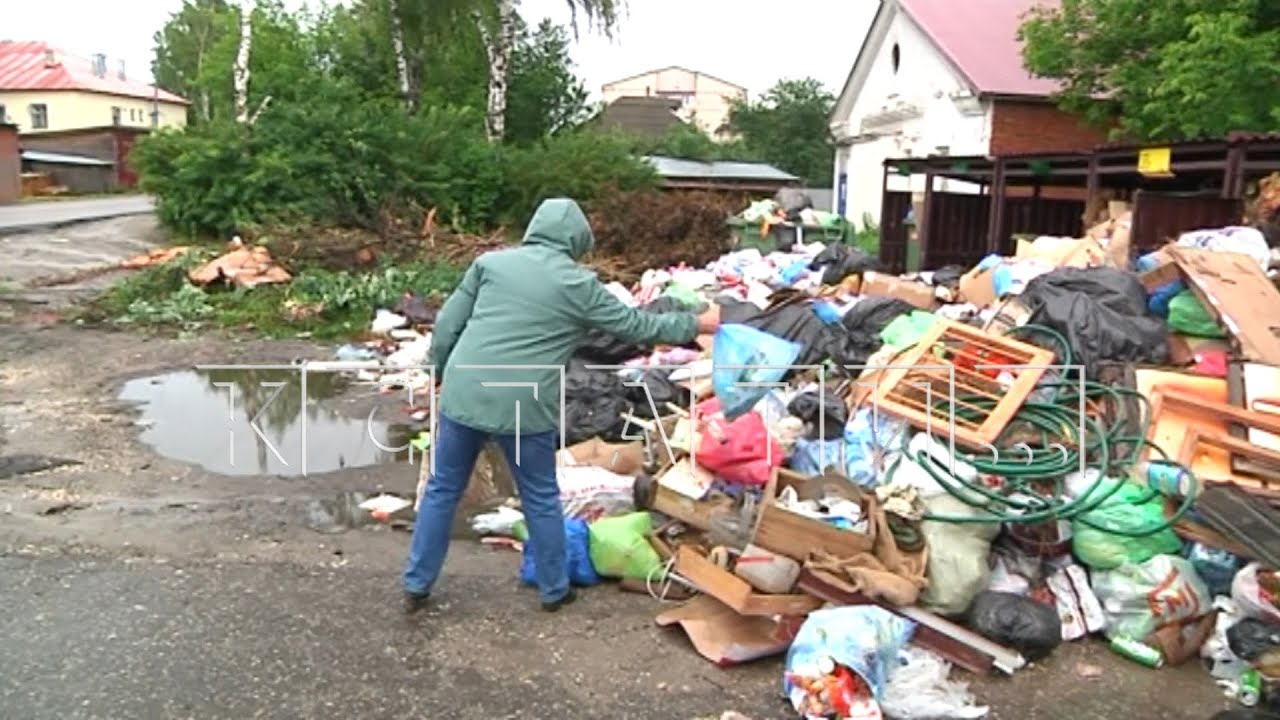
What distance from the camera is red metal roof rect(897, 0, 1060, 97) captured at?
19562 mm

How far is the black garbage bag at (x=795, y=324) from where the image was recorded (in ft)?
20.9

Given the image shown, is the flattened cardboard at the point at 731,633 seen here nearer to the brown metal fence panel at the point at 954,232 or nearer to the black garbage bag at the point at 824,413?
the black garbage bag at the point at 824,413

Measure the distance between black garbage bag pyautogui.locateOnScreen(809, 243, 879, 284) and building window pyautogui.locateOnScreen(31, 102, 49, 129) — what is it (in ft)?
187

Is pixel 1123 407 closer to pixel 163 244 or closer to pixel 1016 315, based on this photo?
pixel 1016 315

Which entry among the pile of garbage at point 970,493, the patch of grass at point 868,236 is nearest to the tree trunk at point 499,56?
the patch of grass at point 868,236

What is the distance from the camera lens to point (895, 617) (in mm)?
3631

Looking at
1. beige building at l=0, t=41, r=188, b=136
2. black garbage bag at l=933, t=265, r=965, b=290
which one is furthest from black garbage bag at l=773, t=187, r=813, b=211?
beige building at l=0, t=41, r=188, b=136

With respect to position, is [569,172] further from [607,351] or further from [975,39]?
[607,351]

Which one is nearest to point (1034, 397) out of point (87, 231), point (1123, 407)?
point (1123, 407)

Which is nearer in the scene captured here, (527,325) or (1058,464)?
(527,325)

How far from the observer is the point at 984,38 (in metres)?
21.6

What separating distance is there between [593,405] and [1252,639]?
12.4ft

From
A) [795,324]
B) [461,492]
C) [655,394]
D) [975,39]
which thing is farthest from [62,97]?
[461,492]

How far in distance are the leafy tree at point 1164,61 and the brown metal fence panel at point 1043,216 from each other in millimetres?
1503
